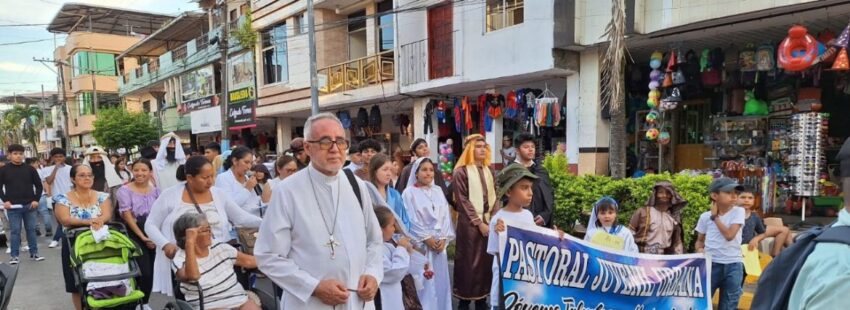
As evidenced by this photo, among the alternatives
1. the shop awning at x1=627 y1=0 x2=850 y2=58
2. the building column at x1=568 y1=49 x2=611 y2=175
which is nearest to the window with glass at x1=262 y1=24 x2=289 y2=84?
the building column at x1=568 y1=49 x2=611 y2=175

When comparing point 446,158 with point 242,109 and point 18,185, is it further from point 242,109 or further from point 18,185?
point 242,109

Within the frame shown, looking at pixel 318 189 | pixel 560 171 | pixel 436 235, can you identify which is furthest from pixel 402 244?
pixel 560 171

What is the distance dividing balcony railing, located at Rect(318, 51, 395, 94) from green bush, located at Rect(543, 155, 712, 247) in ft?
25.8

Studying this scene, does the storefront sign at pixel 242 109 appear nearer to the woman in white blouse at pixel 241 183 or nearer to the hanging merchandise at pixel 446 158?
the hanging merchandise at pixel 446 158

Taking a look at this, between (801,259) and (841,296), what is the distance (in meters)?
0.19

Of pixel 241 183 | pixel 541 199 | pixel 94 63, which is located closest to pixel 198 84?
pixel 94 63

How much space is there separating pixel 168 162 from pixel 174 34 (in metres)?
26.1

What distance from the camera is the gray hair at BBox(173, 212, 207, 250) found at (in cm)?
323

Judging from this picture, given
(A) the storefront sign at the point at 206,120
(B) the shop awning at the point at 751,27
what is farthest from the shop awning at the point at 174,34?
(B) the shop awning at the point at 751,27

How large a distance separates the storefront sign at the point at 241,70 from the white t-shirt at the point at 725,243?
19611mm

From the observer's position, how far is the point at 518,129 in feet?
39.1

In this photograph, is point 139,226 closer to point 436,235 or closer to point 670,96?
point 436,235

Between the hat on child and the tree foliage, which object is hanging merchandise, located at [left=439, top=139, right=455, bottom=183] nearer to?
the hat on child

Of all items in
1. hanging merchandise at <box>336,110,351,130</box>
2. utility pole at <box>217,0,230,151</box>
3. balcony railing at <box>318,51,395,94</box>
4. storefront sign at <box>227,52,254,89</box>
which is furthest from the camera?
storefront sign at <box>227,52,254,89</box>
